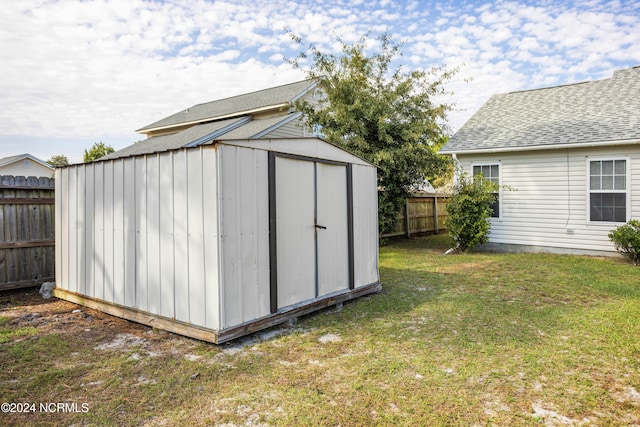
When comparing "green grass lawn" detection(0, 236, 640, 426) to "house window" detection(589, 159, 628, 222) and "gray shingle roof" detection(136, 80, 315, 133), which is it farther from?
"gray shingle roof" detection(136, 80, 315, 133)

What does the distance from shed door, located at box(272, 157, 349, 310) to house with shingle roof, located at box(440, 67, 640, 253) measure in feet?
22.9

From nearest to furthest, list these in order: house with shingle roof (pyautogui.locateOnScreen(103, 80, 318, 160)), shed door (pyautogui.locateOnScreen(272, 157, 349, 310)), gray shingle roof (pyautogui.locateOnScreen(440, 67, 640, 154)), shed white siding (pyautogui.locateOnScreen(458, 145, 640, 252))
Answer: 1. shed door (pyautogui.locateOnScreen(272, 157, 349, 310))
2. shed white siding (pyautogui.locateOnScreen(458, 145, 640, 252))
3. gray shingle roof (pyautogui.locateOnScreen(440, 67, 640, 154))
4. house with shingle roof (pyautogui.locateOnScreen(103, 80, 318, 160))

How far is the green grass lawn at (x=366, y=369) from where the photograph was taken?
2656mm

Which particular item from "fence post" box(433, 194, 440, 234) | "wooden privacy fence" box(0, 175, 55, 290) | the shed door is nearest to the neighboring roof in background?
"wooden privacy fence" box(0, 175, 55, 290)

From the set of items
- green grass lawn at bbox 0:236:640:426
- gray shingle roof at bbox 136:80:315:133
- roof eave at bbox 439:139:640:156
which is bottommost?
green grass lawn at bbox 0:236:640:426

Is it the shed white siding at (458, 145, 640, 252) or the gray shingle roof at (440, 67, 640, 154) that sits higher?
the gray shingle roof at (440, 67, 640, 154)

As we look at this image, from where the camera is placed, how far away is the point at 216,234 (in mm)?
3807

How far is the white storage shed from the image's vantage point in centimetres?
391

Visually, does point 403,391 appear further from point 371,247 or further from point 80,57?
point 80,57

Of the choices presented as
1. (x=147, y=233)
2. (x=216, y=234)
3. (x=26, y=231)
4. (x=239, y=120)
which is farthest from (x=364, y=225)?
(x=239, y=120)

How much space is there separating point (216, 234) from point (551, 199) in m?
9.35

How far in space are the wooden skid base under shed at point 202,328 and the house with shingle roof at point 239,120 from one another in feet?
24.9

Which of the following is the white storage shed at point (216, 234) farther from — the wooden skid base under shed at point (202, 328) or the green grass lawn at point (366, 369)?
the green grass lawn at point (366, 369)

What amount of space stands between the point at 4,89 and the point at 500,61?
16470 mm
